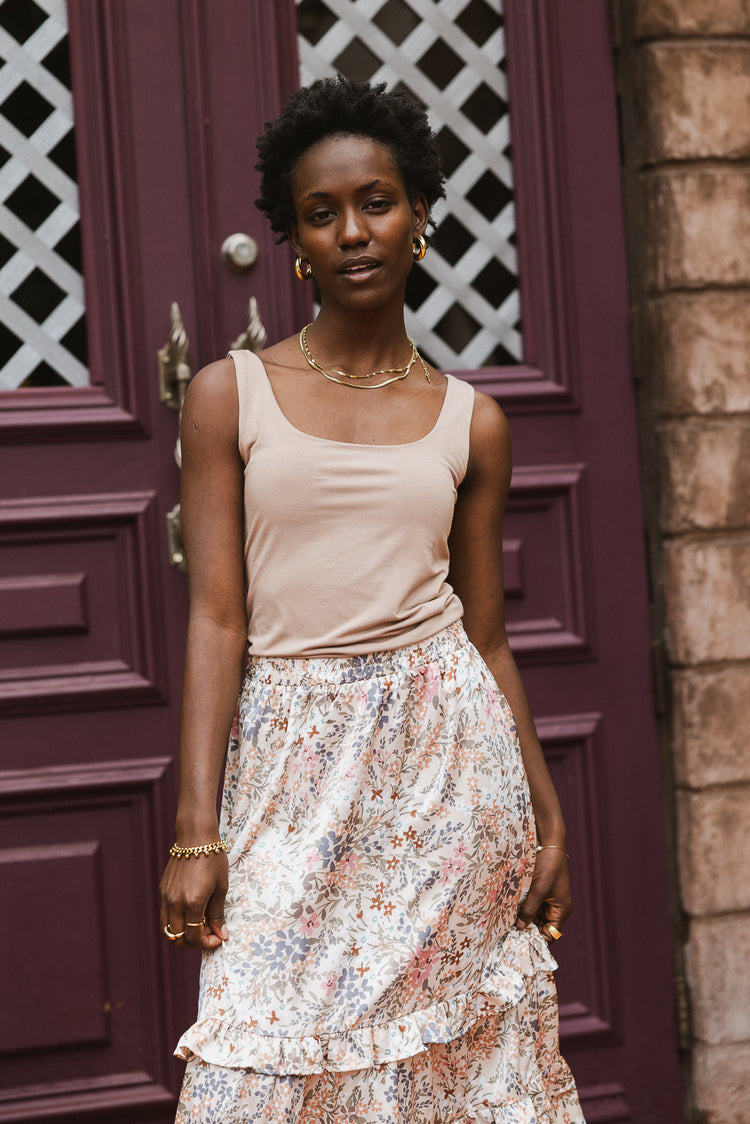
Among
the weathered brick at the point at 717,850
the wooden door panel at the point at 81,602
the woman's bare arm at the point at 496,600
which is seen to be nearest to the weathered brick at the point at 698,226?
the woman's bare arm at the point at 496,600

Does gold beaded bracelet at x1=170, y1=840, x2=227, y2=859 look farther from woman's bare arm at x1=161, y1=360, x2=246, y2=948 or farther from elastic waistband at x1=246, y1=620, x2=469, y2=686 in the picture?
elastic waistband at x1=246, y1=620, x2=469, y2=686

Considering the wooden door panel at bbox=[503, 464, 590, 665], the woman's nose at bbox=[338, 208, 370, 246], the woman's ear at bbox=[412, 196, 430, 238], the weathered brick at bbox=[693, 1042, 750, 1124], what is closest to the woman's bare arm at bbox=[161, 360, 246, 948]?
the woman's nose at bbox=[338, 208, 370, 246]

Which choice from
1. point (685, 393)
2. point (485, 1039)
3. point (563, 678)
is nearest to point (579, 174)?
point (685, 393)

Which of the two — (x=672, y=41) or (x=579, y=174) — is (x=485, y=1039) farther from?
(x=672, y=41)

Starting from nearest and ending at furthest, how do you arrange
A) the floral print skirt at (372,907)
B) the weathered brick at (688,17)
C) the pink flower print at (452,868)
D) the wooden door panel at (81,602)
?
the floral print skirt at (372,907) < the pink flower print at (452,868) < the wooden door panel at (81,602) < the weathered brick at (688,17)

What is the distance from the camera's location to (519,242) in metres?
2.78

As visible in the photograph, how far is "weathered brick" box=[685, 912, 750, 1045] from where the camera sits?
2.76 metres

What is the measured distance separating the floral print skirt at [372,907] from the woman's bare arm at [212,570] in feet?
0.20

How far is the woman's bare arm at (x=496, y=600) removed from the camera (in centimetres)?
192

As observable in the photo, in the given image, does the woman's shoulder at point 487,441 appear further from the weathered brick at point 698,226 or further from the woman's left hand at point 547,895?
the weathered brick at point 698,226

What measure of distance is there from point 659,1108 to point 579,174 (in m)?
1.99

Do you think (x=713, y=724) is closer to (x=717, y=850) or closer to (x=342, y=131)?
(x=717, y=850)

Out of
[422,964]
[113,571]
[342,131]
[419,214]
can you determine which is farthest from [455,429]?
[113,571]

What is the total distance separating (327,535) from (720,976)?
1.58m
